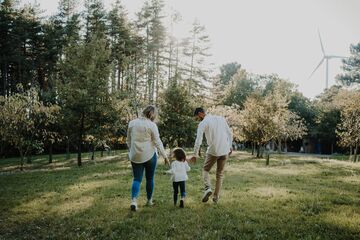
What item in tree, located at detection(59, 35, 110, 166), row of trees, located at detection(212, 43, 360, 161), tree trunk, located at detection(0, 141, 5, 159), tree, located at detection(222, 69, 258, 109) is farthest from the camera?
tree, located at detection(222, 69, 258, 109)

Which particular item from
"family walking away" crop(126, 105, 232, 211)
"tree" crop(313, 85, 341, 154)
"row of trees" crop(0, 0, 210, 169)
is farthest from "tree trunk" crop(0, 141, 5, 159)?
"tree" crop(313, 85, 341, 154)

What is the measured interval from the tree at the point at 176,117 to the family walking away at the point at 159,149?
1583 cm

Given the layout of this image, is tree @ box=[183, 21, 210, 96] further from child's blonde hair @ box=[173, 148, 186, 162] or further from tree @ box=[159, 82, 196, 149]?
child's blonde hair @ box=[173, 148, 186, 162]

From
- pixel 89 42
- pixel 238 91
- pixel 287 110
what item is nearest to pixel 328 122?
pixel 287 110

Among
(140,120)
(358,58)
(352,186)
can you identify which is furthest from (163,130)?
(358,58)

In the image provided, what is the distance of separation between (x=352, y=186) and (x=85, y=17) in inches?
1680

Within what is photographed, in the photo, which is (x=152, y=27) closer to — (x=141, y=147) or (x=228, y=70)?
(x=141, y=147)

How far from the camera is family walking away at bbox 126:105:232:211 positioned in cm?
806

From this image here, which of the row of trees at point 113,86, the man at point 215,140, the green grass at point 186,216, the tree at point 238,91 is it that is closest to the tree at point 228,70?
the row of trees at point 113,86

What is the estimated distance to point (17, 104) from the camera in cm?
2320

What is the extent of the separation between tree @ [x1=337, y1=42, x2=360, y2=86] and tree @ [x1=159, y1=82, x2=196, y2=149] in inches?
1921

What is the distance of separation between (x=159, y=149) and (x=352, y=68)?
214 feet

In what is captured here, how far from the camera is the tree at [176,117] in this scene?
2488 cm

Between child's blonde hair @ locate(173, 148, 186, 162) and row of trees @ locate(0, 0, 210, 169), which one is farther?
row of trees @ locate(0, 0, 210, 169)
